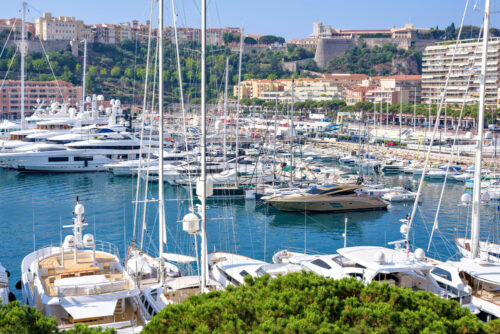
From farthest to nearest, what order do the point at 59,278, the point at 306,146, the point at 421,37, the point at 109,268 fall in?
the point at 421,37, the point at 306,146, the point at 109,268, the point at 59,278

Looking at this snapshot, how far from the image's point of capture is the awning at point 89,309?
390 inches

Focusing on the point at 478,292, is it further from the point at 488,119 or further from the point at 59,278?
the point at 488,119

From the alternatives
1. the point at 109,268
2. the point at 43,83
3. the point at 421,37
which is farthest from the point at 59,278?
the point at 421,37

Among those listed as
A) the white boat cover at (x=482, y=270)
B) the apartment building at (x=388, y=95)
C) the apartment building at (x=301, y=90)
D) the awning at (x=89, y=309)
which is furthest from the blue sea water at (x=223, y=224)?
the apartment building at (x=301, y=90)

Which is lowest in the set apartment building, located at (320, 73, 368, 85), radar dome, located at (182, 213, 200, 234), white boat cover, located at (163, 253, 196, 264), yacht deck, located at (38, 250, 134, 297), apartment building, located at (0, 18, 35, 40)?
white boat cover, located at (163, 253, 196, 264)

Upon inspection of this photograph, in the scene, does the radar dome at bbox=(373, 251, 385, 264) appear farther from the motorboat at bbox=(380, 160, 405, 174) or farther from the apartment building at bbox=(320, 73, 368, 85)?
the apartment building at bbox=(320, 73, 368, 85)

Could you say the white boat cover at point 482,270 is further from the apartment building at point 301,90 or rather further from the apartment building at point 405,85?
the apartment building at point 301,90

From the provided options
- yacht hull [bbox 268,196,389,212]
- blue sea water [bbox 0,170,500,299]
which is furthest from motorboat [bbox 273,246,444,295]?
yacht hull [bbox 268,196,389,212]

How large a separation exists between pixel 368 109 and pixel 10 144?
44683mm

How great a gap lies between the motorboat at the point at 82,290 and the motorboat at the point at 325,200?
1336cm

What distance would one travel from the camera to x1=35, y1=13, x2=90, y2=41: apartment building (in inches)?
4156

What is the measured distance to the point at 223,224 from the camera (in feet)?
74.4

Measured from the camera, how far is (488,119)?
61.8 m

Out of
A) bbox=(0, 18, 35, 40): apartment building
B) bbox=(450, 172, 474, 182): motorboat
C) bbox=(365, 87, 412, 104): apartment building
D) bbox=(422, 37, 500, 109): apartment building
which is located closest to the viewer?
bbox=(450, 172, 474, 182): motorboat
